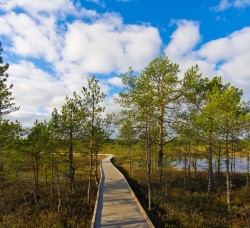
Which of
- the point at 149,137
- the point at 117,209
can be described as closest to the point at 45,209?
the point at 117,209

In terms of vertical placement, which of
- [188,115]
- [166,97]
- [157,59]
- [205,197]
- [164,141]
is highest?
[157,59]

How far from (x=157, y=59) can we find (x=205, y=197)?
12.9 metres

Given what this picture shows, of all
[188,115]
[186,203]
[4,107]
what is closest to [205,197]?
[186,203]

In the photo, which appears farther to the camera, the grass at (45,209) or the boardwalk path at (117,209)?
the grass at (45,209)

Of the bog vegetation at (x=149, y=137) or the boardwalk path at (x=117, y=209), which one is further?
the bog vegetation at (x=149, y=137)

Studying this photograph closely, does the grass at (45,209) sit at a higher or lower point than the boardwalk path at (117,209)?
lower

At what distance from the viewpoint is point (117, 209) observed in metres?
15.1

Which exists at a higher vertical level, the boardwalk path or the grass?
the boardwalk path

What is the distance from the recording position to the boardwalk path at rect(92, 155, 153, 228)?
41.0 ft

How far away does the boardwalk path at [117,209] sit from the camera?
12.5 metres

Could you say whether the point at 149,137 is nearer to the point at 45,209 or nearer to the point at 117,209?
the point at 117,209

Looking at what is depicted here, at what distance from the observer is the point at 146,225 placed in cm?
1201

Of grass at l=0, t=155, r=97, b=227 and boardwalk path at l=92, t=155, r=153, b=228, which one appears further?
grass at l=0, t=155, r=97, b=227

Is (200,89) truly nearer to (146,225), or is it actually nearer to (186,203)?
(186,203)
